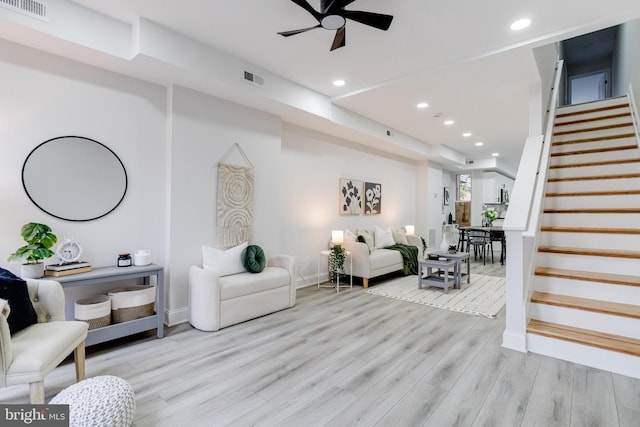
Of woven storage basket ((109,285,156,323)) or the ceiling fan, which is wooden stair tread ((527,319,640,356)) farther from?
woven storage basket ((109,285,156,323))

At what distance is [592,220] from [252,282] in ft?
13.0

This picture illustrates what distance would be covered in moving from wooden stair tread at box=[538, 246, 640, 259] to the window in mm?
7224

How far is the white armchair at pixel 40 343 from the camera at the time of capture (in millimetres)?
1591

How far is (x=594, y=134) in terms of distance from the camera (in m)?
4.86

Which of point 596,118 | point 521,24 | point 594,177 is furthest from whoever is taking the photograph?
point 596,118

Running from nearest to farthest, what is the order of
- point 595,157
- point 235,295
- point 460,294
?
1. point 235,295
2. point 595,157
3. point 460,294

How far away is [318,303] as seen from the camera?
419cm

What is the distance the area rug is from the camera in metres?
4.00

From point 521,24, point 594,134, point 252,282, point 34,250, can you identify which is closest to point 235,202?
point 252,282

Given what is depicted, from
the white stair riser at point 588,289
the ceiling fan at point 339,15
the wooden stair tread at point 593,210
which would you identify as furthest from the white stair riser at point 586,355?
the ceiling fan at point 339,15

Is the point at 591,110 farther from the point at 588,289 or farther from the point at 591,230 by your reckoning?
the point at 588,289

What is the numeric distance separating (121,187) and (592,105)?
7518 mm

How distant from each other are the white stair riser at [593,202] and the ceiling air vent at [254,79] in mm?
3937

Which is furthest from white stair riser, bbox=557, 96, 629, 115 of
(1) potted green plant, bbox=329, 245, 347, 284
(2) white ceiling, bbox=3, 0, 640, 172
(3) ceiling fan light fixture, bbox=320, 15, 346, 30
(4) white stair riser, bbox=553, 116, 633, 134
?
(3) ceiling fan light fixture, bbox=320, 15, 346, 30
